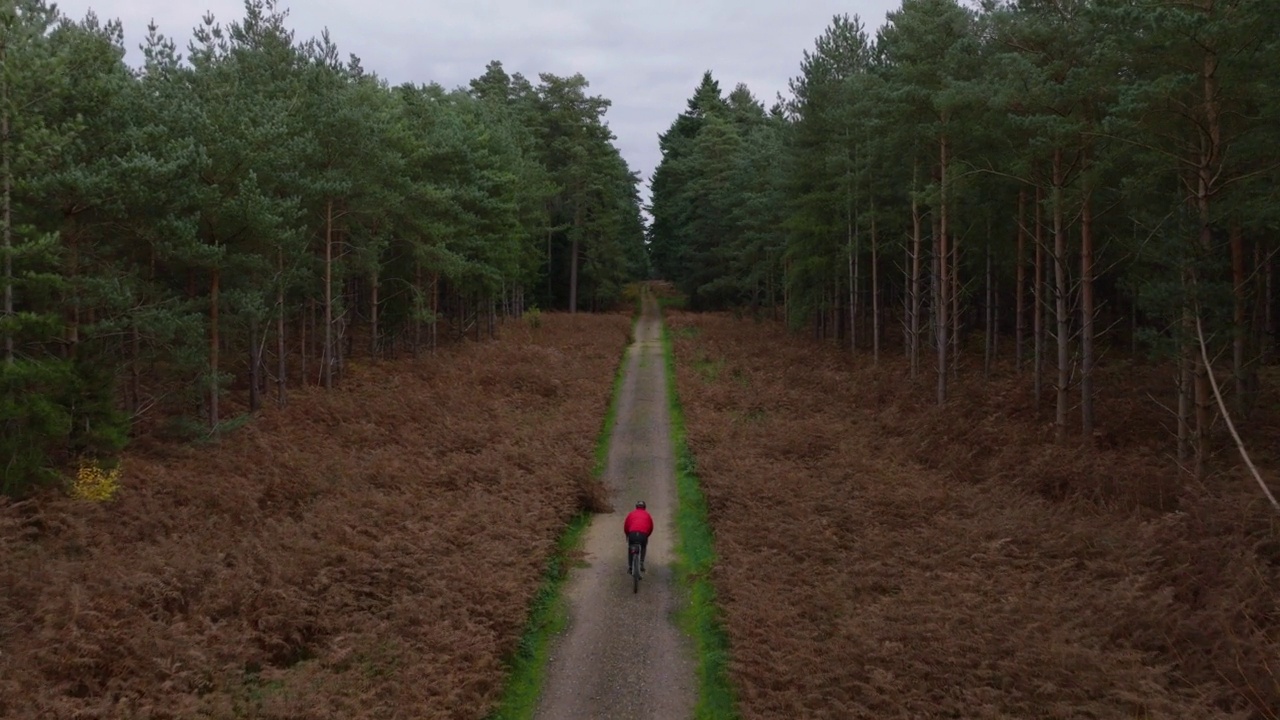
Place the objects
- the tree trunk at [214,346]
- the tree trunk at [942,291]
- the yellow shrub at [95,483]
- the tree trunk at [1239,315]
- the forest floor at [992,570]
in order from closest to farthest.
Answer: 1. the forest floor at [992,570]
2. the tree trunk at [1239,315]
3. the yellow shrub at [95,483]
4. the tree trunk at [214,346]
5. the tree trunk at [942,291]

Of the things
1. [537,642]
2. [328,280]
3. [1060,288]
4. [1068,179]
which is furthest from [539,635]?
[328,280]

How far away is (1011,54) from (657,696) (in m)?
14.6

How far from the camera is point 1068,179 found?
18781 millimetres

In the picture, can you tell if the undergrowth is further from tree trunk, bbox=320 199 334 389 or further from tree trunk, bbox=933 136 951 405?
tree trunk, bbox=320 199 334 389

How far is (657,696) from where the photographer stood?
406 inches

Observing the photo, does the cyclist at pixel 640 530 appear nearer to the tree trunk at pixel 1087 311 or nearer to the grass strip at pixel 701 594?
the grass strip at pixel 701 594

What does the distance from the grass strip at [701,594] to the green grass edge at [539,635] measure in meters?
2.09

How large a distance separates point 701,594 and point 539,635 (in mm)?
2952

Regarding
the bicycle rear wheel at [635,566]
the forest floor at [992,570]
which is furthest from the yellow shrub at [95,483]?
the forest floor at [992,570]

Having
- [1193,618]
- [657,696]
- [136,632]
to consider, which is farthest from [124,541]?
[1193,618]

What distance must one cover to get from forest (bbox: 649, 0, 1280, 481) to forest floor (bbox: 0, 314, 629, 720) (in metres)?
11.8

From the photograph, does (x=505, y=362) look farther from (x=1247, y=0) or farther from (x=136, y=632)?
(x=1247, y=0)

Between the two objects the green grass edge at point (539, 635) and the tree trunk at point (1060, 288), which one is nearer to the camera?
the green grass edge at point (539, 635)

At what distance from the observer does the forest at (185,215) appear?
14.3 metres
